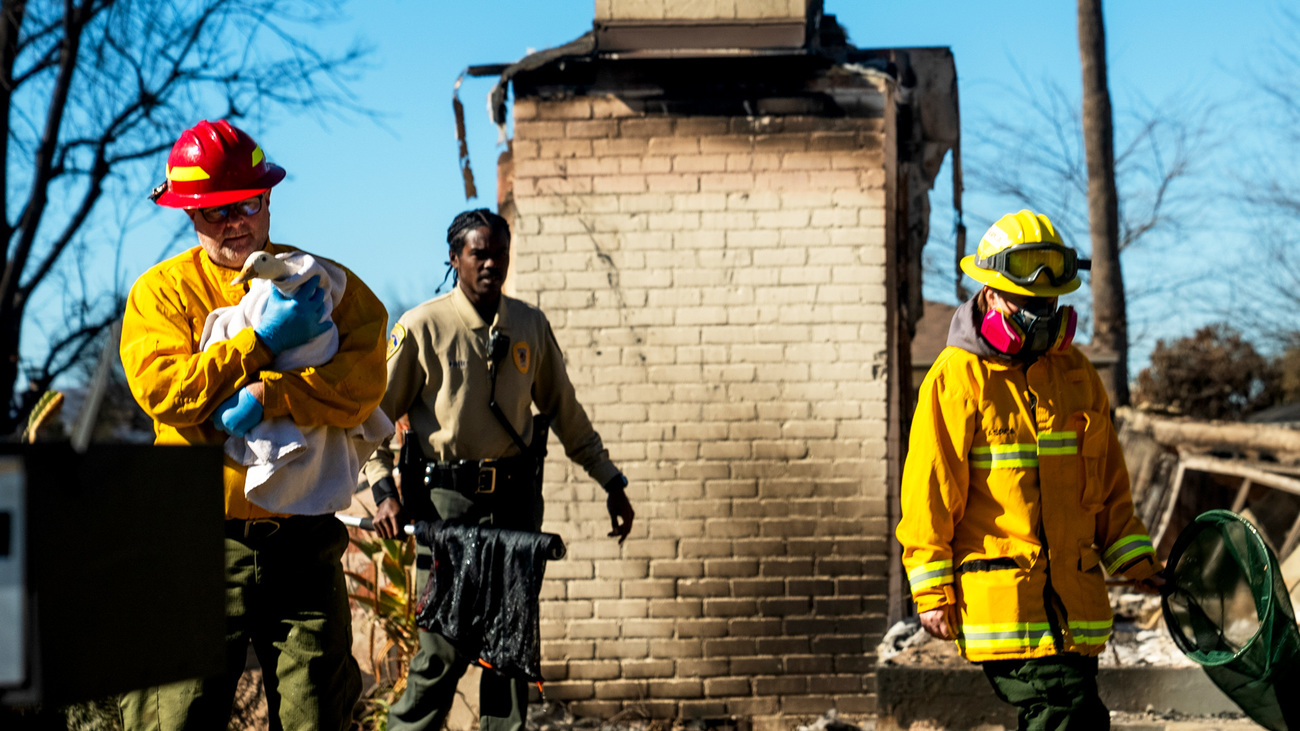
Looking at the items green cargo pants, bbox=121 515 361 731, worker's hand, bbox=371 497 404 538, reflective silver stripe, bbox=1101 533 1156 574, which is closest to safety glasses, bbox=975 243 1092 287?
reflective silver stripe, bbox=1101 533 1156 574

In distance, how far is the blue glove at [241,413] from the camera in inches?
103

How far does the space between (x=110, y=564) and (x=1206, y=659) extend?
2.84 m

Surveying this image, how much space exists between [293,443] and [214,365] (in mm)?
243

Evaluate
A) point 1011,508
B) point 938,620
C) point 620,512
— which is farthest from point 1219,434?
point 938,620

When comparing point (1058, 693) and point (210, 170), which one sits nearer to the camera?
point (210, 170)

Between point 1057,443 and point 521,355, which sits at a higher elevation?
point 521,355

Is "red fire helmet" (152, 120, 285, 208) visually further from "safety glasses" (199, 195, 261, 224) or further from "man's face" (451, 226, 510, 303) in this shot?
"man's face" (451, 226, 510, 303)

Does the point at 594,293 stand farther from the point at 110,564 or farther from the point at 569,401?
the point at 110,564

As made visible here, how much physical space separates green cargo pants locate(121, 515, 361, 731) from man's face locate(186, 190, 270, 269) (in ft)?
2.01

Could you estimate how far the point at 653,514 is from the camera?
18.3 feet

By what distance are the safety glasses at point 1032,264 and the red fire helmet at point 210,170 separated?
1841mm

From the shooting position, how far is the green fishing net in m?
3.14

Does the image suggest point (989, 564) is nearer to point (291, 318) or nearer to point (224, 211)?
point (291, 318)

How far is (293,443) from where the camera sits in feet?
8.75
